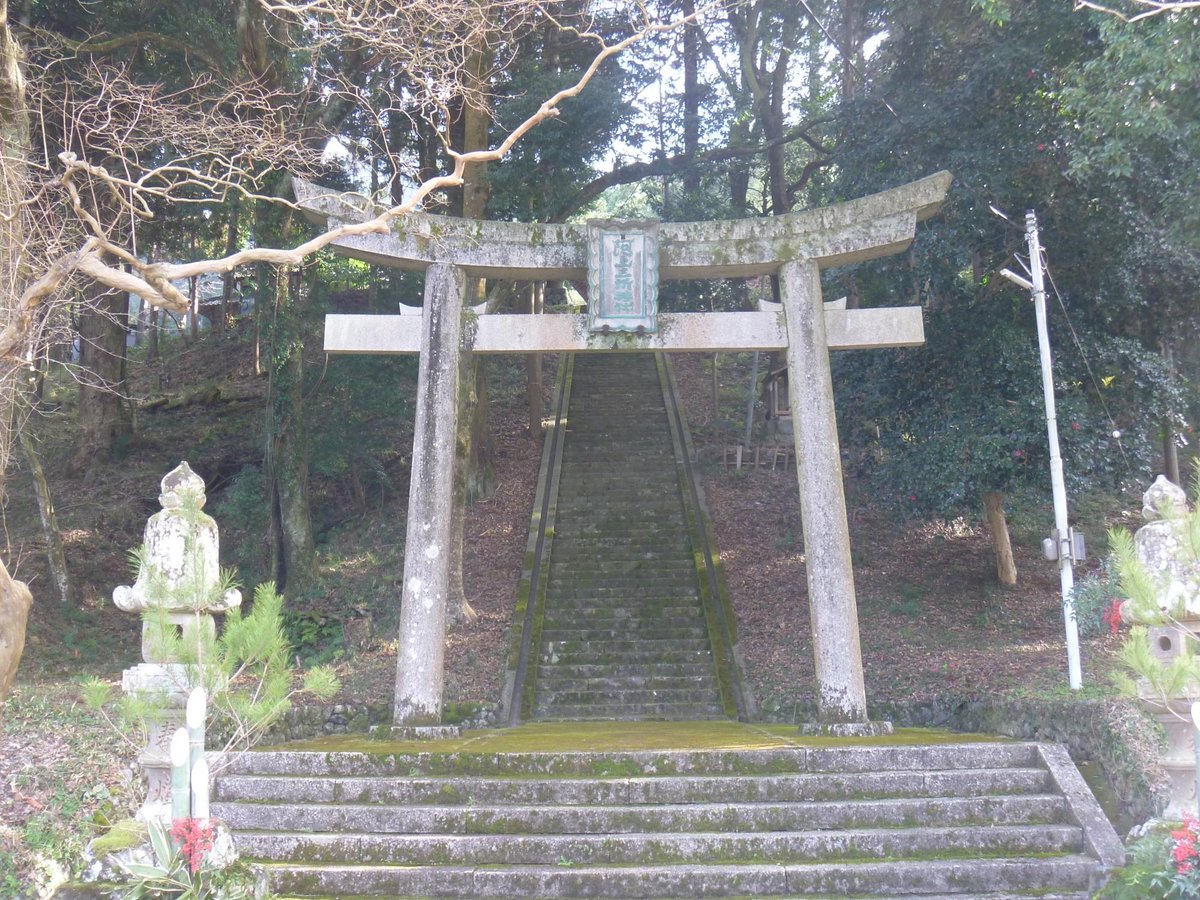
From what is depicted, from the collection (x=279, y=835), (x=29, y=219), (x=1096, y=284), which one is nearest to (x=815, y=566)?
(x=279, y=835)

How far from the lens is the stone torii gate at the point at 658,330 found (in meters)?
8.73

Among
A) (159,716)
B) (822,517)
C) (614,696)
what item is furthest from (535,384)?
(159,716)

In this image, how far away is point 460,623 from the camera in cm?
1273

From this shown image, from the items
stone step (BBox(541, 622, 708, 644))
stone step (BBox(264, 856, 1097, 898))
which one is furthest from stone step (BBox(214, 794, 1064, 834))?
stone step (BBox(541, 622, 708, 644))

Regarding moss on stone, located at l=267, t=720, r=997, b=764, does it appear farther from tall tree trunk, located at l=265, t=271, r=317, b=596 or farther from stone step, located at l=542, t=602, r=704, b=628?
tall tree trunk, located at l=265, t=271, r=317, b=596

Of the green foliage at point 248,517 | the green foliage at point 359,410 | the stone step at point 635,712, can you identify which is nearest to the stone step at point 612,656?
the stone step at point 635,712

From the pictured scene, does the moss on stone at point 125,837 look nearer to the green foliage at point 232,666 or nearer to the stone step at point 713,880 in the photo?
A: the green foliage at point 232,666

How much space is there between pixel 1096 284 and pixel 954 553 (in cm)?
442

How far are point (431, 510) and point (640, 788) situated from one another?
3.40 meters

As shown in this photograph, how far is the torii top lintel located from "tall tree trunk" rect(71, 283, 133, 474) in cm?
843

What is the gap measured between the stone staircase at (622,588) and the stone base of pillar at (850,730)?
8.26ft

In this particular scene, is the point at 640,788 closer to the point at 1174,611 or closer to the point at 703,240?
the point at 1174,611

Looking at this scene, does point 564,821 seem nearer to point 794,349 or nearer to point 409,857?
point 409,857

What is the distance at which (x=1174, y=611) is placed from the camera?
587cm
